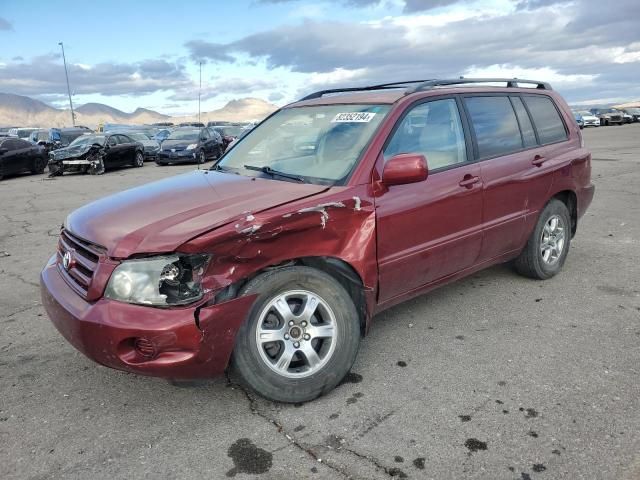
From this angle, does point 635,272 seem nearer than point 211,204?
No

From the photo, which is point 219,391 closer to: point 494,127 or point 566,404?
point 566,404

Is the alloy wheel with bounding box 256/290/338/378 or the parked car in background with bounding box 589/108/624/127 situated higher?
the parked car in background with bounding box 589/108/624/127

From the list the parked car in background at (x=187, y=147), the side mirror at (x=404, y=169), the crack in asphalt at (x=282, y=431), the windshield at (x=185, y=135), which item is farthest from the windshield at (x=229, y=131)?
the crack in asphalt at (x=282, y=431)

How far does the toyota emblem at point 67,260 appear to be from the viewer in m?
3.16

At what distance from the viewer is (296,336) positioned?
2.98 meters

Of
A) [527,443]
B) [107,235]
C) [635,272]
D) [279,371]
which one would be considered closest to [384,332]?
[279,371]

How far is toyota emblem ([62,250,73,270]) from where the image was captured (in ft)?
10.4

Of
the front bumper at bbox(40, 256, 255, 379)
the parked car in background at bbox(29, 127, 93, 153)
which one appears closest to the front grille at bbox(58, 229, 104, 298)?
the front bumper at bbox(40, 256, 255, 379)

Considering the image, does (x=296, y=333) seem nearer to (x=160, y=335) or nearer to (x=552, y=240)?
(x=160, y=335)

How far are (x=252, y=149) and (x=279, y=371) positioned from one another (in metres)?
1.93

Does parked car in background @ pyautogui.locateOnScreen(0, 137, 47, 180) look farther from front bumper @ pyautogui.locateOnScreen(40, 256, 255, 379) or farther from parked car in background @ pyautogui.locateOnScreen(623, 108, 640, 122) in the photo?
parked car in background @ pyautogui.locateOnScreen(623, 108, 640, 122)

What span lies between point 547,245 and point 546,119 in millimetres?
1140

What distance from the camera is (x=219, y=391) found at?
3188 millimetres

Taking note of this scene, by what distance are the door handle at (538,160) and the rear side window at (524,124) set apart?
0.39 ft
